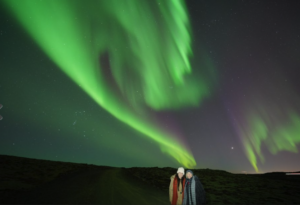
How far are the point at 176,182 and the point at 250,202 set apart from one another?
28.1 feet

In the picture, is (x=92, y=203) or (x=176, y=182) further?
(x=92, y=203)

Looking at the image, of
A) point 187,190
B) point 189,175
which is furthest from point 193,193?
point 189,175

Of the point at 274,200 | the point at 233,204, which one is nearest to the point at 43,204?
the point at 233,204

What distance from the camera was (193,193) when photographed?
14.8 ft

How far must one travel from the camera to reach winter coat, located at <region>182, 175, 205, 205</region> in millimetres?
4447

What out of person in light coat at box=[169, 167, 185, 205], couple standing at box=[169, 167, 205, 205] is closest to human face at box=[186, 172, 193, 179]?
couple standing at box=[169, 167, 205, 205]

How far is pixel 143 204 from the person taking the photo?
8.91m

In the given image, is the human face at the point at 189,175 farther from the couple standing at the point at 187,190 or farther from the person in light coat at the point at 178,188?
the person in light coat at the point at 178,188

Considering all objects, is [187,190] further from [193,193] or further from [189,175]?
[189,175]

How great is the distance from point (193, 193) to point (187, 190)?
0.17 meters

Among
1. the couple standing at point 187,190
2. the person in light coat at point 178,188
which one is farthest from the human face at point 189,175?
the person in light coat at point 178,188

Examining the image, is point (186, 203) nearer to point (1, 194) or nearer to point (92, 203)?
point (92, 203)

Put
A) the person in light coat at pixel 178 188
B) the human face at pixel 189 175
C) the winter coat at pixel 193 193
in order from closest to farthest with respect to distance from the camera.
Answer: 1. the winter coat at pixel 193 193
2. the human face at pixel 189 175
3. the person in light coat at pixel 178 188

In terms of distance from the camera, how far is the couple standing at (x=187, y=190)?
4486 millimetres
